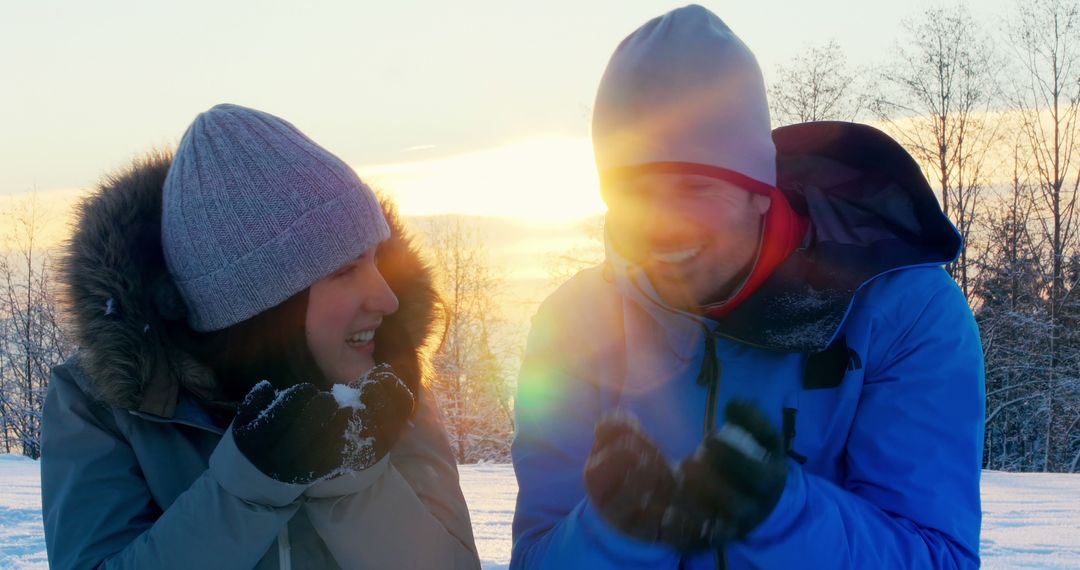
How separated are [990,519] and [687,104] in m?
4.16

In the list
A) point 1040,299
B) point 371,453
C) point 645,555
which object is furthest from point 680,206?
point 1040,299

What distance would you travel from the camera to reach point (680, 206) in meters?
1.56

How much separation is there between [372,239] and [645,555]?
3.12ft

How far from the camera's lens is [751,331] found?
155 centimetres

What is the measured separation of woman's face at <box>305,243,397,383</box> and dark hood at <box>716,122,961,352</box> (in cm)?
73

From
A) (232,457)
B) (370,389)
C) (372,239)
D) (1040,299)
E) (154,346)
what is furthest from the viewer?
(1040,299)

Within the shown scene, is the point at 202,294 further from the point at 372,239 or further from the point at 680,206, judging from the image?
the point at 680,206

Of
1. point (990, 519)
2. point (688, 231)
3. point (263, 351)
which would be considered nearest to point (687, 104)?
point (688, 231)

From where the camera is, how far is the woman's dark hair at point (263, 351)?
181 cm

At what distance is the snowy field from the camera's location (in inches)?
139

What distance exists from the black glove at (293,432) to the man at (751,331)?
365mm

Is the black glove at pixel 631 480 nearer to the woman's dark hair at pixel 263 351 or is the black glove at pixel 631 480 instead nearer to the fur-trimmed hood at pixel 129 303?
the woman's dark hair at pixel 263 351

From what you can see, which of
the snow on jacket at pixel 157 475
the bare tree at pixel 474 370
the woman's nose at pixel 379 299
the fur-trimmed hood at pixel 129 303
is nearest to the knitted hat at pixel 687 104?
the woman's nose at pixel 379 299

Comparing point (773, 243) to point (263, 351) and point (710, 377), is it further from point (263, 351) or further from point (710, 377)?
point (263, 351)
